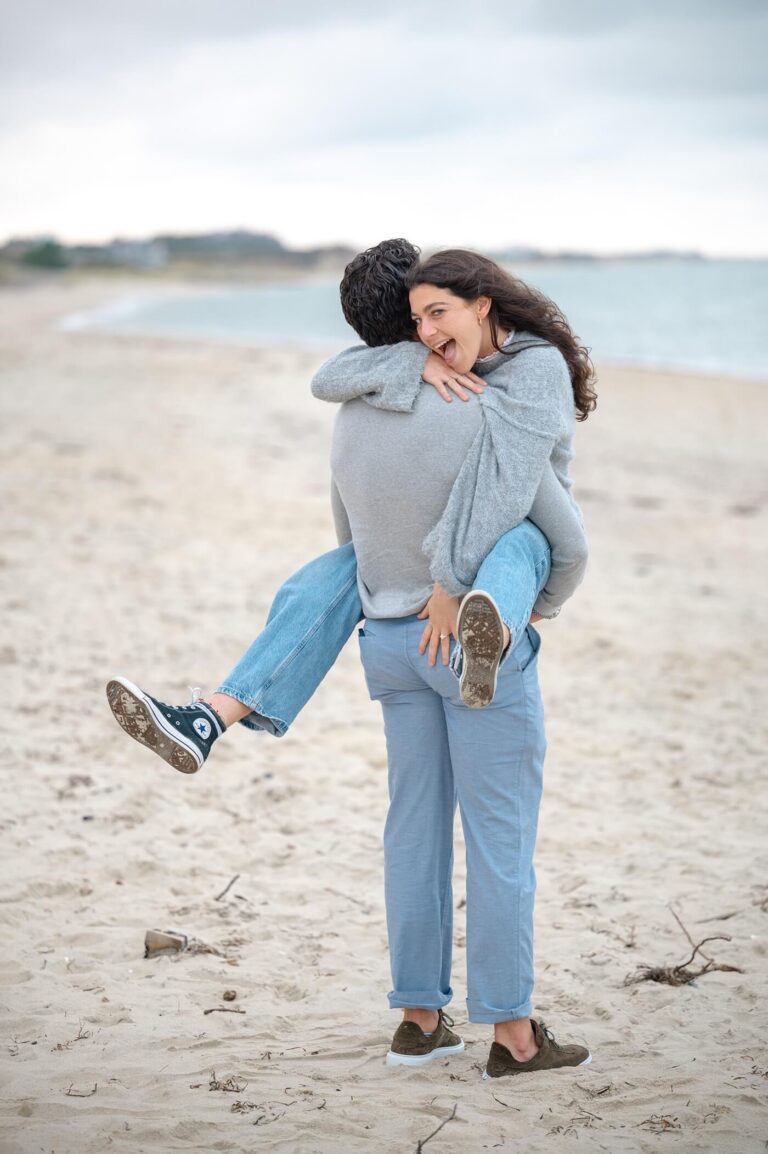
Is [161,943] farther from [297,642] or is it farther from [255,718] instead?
[297,642]

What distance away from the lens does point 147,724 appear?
2598 millimetres

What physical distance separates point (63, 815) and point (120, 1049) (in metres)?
1.52

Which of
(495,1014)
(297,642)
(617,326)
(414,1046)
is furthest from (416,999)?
(617,326)

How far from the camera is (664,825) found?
4.37 m

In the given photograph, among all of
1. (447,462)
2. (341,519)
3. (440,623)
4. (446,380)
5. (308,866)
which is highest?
(446,380)

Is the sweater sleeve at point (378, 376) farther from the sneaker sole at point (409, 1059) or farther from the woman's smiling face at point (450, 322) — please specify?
the sneaker sole at point (409, 1059)

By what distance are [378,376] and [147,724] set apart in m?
0.96

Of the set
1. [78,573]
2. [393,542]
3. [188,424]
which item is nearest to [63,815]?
[393,542]

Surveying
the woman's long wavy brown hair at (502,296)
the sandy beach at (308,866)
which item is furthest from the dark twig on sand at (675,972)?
the woman's long wavy brown hair at (502,296)

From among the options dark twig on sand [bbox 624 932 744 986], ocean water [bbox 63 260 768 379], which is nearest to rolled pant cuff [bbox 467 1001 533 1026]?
dark twig on sand [bbox 624 932 744 986]

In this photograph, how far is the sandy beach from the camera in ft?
8.45

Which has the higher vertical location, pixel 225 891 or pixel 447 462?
pixel 447 462

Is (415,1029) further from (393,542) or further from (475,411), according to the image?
(475,411)

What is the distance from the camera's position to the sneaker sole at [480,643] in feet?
7.47
